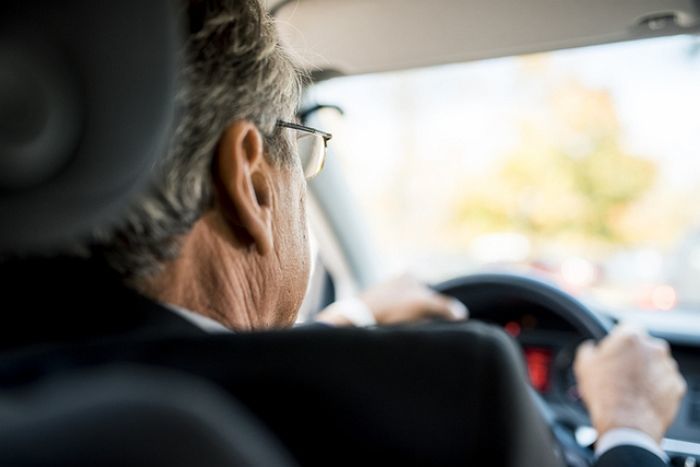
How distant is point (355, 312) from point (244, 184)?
4.81 feet

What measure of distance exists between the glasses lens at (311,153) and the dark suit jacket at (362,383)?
0.67m

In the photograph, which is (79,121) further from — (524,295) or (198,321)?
(524,295)

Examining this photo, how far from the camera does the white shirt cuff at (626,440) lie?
5.81 feet

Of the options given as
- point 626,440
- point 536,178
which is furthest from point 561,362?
point 536,178

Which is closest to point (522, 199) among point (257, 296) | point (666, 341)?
point (666, 341)

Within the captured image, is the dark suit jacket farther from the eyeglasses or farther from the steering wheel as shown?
the steering wheel

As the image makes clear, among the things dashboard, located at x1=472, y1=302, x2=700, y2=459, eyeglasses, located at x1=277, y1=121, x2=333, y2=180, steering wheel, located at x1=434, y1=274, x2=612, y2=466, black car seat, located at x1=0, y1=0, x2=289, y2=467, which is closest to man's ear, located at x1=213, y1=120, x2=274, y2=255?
eyeglasses, located at x1=277, y1=121, x2=333, y2=180

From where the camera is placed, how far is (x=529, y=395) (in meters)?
0.98

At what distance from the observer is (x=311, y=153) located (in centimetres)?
178

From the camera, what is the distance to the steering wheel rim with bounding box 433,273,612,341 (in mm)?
2643

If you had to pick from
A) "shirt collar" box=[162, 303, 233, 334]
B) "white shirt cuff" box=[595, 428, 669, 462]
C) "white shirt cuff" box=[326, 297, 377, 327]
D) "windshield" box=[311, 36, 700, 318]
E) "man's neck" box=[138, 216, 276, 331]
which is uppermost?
"windshield" box=[311, 36, 700, 318]

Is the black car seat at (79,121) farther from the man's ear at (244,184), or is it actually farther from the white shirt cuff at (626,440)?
the white shirt cuff at (626,440)

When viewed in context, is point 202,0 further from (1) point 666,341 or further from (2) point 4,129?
(1) point 666,341

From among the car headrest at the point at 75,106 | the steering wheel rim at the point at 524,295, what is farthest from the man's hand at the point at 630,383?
the car headrest at the point at 75,106
